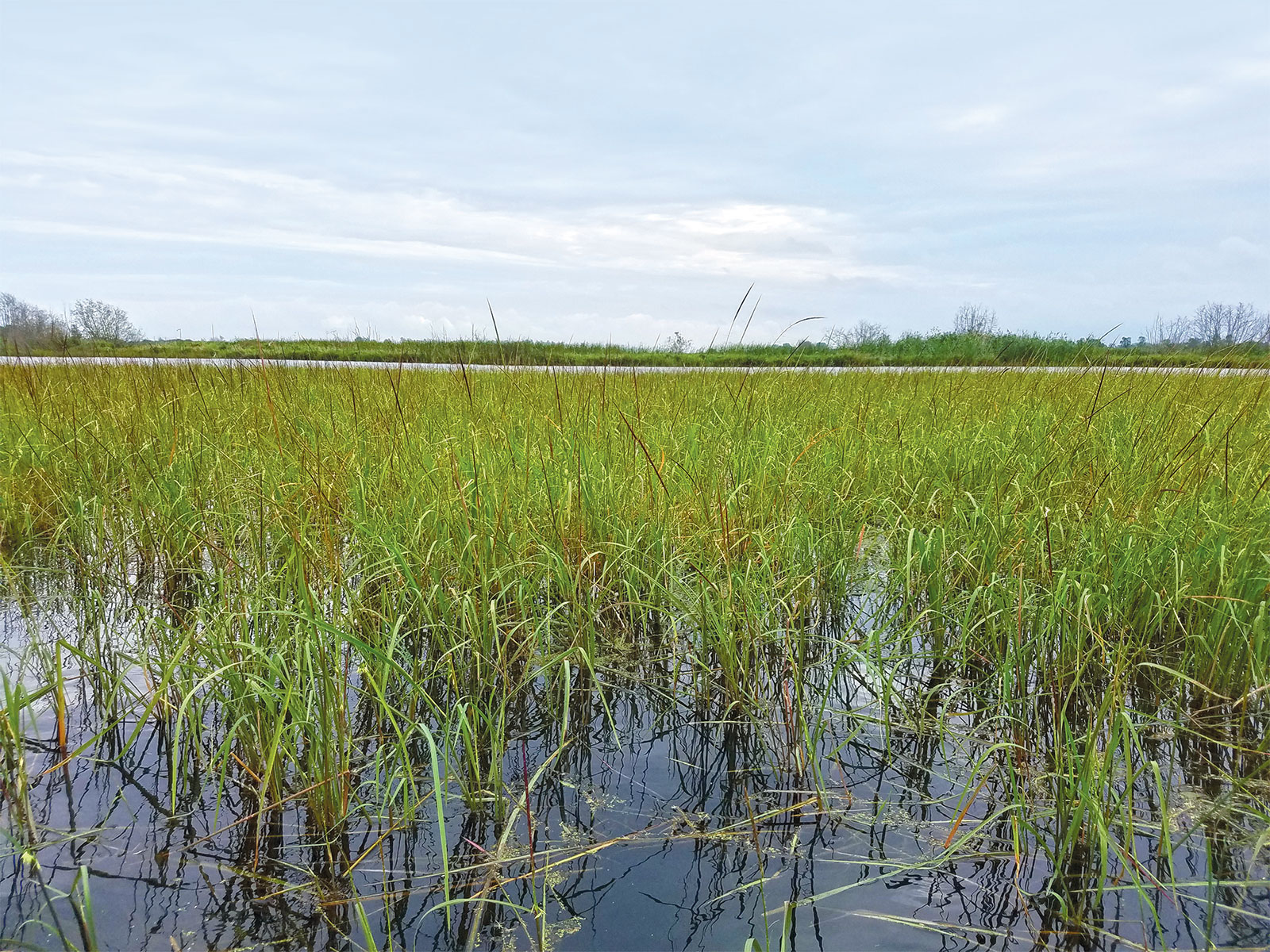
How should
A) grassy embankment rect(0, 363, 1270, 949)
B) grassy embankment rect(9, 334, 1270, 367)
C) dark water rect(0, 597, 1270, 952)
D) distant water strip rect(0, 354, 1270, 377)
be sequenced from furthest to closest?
1. grassy embankment rect(9, 334, 1270, 367)
2. distant water strip rect(0, 354, 1270, 377)
3. grassy embankment rect(0, 363, 1270, 949)
4. dark water rect(0, 597, 1270, 952)

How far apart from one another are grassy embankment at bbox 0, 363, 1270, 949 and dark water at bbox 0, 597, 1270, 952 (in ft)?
0.14

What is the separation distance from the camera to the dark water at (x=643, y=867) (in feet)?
3.86

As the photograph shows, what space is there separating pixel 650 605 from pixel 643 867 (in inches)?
32.6

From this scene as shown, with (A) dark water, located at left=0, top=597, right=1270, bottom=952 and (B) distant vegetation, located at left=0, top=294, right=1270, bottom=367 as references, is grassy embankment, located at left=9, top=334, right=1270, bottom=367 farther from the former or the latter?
(A) dark water, located at left=0, top=597, right=1270, bottom=952

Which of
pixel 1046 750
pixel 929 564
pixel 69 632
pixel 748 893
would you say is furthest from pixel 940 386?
pixel 69 632

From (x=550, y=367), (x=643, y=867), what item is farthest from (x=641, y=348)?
(x=643, y=867)

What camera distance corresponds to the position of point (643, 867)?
132 centimetres

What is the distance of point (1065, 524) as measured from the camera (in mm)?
2596

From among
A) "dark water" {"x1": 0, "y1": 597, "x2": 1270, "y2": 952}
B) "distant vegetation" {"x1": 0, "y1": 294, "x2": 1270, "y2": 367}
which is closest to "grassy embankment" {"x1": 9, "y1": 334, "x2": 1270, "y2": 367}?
"distant vegetation" {"x1": 0, "y1": 294, "x2": 1270, "y2": 367}

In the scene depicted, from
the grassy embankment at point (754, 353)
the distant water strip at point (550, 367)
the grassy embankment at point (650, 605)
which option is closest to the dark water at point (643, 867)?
the grassy embankment at point (650, 605)

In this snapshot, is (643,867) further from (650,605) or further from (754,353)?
(754,353)

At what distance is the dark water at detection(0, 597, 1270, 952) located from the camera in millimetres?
1176

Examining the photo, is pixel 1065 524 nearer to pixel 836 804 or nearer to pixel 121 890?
pixel 836 804

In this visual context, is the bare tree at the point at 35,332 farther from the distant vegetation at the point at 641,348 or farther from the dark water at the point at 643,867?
the dark water at the point at 643,867
